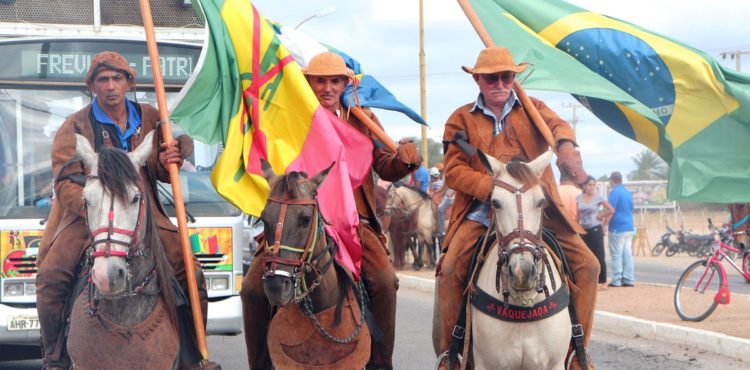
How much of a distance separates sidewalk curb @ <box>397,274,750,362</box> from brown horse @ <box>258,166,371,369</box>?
557cm

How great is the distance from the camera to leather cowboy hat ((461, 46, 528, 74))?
7320 mm

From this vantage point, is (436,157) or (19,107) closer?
(19,107)

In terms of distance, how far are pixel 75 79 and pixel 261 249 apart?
12.4ft

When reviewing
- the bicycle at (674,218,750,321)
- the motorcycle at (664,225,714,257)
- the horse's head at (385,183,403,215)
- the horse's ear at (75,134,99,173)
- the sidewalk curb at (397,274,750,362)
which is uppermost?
the horse's ear at (75,134,99,173)

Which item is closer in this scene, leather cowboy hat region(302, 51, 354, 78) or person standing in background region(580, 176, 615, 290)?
leather cowboy hat region(302, 51, 354, 78)

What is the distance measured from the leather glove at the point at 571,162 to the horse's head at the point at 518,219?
37cm

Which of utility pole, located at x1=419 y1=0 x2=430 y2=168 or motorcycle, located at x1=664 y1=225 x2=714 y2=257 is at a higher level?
utility pole, located at x1=419 y1=0 x2=430 y2=168

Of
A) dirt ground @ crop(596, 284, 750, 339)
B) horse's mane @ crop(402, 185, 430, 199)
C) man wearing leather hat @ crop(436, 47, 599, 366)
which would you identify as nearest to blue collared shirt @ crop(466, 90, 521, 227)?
man wearing leather hat @ crop(436, 47, 599, 366)

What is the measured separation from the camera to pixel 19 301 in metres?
9.67

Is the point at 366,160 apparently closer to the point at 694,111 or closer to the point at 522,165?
the point at 522,165

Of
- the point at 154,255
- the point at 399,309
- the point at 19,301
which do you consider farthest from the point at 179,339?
the point at 399,309

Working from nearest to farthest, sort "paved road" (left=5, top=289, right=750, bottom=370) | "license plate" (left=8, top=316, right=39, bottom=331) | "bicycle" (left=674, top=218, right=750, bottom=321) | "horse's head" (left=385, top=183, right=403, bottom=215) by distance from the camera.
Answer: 1. "license plate" (left=8, top=316, right=39, bottom=331)
2. "paved road" (left=5, top=289, right=750, bottom=370)
3. "bicycle" (left=674, top=218, right=750, bottom=321)
4. "horse's head" (left=385, top=183, right=403, bottom=215)

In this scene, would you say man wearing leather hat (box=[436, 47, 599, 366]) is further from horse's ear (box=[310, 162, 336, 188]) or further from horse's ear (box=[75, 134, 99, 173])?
horse's ear (box=[75, 134, 99, 173])

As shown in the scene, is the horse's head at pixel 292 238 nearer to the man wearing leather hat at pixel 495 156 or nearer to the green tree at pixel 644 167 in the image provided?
the man wearing leather hat at pixel 495 156
